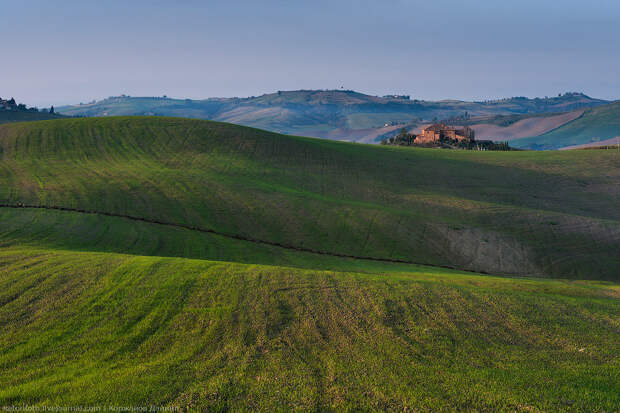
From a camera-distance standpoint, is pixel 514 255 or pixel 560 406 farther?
pixel 514 255

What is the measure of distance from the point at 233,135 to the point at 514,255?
65.9 m

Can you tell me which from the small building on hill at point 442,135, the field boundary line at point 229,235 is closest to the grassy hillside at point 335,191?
the field boundary line at point 229,235

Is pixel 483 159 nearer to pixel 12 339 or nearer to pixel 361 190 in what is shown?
pixel 361 190

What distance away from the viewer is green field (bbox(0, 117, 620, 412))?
11.8 metres

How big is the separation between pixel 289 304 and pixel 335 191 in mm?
44612

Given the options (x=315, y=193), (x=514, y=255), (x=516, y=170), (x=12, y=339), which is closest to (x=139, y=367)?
(x=12, y=339)

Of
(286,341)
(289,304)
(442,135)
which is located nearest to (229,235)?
(289,304)

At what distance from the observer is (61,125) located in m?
83.8

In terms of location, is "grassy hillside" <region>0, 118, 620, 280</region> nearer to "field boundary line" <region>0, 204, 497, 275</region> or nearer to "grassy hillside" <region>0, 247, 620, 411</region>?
"field boundary line" <region>0, 204, 497, 275</region>

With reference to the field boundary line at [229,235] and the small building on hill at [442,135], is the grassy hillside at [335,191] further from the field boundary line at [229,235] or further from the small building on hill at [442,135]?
the small building on hill at [442,135]

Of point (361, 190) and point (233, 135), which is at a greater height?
point (233, 135)

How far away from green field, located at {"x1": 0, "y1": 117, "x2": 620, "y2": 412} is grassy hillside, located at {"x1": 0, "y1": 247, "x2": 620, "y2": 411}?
0.08 metres

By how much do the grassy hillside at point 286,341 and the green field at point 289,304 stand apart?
0.27 ft

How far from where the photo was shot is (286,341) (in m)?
15.0
